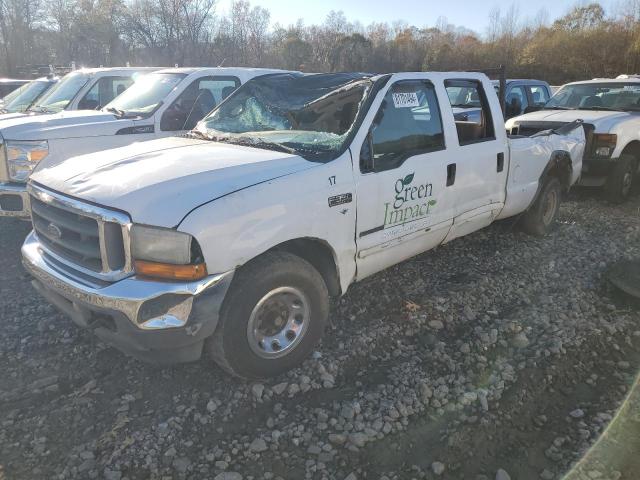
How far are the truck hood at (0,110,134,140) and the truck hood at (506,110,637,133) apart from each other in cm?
604

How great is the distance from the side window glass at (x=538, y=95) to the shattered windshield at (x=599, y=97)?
268cm

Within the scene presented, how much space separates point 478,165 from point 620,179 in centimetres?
442

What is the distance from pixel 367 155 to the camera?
3.47 metres

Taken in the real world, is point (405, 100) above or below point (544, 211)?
above

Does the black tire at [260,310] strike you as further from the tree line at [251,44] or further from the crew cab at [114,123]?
the tree line at [251,44]

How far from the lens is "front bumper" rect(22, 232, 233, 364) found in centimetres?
262

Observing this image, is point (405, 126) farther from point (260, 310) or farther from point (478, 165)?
point (260, 310)

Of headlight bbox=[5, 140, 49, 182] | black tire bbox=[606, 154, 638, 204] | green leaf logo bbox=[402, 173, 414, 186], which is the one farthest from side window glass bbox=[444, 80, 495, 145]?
headlight bbox=[5, 140, 49, 182]

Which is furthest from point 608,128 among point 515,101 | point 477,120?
point 515,101

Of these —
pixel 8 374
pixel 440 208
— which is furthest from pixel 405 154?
pixel 8 374

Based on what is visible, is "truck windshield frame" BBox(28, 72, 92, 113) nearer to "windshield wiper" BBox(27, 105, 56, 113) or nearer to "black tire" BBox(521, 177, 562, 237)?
"windshield wiper" BBox(27, 105, 56, 113)

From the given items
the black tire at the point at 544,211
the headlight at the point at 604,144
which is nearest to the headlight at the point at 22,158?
the black tire at the point at 544,211

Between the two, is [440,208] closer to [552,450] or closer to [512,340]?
[512,340]

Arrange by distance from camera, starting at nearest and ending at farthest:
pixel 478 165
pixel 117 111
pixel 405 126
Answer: pixel 405 126, pixel 478 165, pixel 117 111
